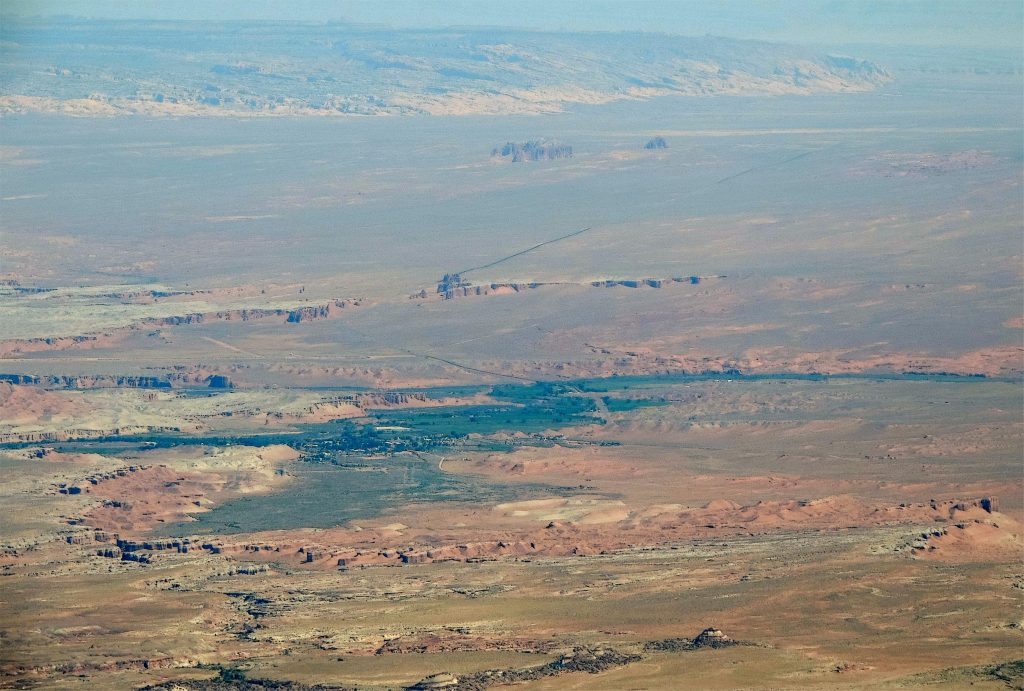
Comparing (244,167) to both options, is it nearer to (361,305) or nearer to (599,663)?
(361,305)

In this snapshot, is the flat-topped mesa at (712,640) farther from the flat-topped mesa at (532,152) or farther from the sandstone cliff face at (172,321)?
the flat-topped mesa at (532,152)

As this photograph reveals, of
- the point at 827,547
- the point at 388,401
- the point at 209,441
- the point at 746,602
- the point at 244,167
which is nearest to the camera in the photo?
the point at 746,602

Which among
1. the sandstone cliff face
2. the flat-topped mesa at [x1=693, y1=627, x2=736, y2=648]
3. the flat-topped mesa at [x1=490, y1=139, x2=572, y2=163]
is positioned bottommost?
the sandstone cliff face

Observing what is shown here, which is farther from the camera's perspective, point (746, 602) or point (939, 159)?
point (939, 159)

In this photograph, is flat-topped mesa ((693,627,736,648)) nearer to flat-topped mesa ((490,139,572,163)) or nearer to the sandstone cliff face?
the sandstone cliff face

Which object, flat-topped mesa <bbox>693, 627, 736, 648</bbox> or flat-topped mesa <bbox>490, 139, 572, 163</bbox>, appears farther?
flat-topped mesa <bbox>490, 139, 572, 163</bbox>

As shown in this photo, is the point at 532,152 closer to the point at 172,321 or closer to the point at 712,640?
the point at 172,321

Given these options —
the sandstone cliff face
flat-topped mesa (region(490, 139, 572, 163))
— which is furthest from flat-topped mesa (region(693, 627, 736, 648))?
flat-topped mesa (region(490, 139, 572, 163))

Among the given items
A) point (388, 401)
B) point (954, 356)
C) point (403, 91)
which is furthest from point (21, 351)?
point (403, 91)

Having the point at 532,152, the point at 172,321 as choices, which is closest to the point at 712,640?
the point at 172,321
